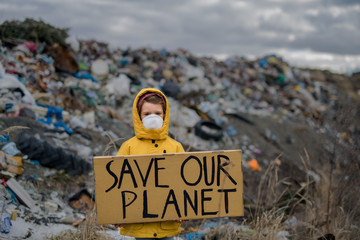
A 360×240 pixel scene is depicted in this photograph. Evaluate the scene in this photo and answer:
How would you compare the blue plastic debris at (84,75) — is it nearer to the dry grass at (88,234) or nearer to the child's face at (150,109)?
the dry grass at (88,234)

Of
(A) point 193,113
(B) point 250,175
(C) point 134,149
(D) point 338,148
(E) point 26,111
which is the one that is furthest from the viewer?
(A) point 193,113

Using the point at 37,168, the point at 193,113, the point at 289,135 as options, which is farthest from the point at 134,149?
the point at 289,135

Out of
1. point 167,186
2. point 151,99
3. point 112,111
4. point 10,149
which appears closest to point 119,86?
point 112,111

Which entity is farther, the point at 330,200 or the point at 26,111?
the point at 26,111

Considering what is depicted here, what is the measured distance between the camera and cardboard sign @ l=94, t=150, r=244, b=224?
2.14 meters

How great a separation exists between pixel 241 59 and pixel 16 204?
1397 cm

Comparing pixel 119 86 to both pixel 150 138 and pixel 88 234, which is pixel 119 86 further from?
pixel 150 138

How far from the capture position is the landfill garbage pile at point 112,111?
408 cm

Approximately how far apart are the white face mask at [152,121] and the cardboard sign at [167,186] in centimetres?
21

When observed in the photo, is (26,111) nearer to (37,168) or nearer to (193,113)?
(37,168)

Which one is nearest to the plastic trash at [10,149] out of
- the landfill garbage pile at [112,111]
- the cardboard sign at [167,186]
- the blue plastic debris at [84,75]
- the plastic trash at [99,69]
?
the landfill garbage pile at [112,111]

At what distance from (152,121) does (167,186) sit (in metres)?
0.44

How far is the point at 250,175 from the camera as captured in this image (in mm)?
6430

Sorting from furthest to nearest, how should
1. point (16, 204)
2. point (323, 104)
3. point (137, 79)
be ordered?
point (323, 104) < point (137, 79) < point (16, 204)
